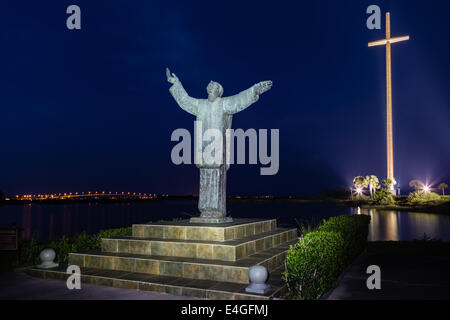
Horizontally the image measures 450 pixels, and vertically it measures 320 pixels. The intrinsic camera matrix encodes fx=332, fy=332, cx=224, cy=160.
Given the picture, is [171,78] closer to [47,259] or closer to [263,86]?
[263,86]

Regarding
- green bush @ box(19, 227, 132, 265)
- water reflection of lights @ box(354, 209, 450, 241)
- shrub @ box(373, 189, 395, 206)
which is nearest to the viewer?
green bush @ box(19, 227, 132, 265)

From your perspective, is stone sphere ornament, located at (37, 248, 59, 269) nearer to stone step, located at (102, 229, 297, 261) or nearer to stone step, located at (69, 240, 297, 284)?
stone step, located at (69, 240, 297, 284)

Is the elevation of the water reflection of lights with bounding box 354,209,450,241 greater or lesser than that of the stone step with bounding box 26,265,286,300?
lesser

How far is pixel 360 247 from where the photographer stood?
393 inches

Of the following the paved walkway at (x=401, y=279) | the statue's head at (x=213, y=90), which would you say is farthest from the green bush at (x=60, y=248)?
the paved walkway at (x=401, y=279)

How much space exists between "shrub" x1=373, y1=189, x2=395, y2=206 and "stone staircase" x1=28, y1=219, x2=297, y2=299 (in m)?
44.5

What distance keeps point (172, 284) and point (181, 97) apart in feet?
15.3

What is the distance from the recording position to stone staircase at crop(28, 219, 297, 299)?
227 inches

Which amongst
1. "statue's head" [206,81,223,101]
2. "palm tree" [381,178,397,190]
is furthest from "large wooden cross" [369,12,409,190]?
"statue's head" [206,81,223,101]

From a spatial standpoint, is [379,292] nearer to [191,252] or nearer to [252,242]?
[252,242]

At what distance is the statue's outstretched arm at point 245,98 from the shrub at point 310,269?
11.3 feet

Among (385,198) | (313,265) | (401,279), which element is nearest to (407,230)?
(401,279)

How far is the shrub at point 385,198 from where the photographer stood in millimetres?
46875
